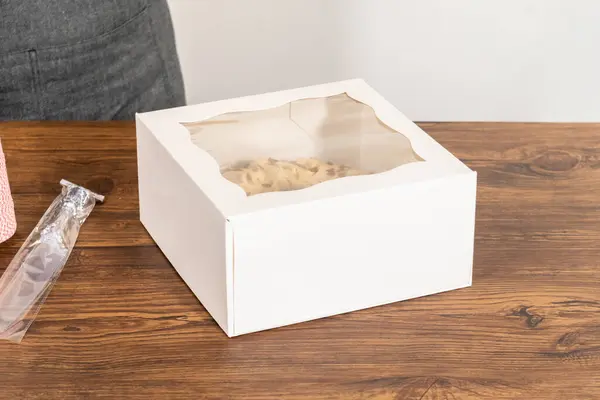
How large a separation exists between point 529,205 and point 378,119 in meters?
A: 0.19

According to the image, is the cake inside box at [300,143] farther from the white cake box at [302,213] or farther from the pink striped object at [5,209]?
the pink striped object at [5,209]

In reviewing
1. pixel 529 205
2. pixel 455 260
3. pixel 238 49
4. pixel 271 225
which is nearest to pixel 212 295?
pixel 271 225

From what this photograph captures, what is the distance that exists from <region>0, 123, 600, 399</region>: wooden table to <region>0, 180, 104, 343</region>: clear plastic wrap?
11 mm

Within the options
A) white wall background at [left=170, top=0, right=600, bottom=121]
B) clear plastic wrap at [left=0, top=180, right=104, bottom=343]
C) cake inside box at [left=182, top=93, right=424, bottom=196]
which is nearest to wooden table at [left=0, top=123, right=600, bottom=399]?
clear plastic wrap at [left=0, top=180, right=104, bottom=343]

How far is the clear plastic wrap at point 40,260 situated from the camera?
798mm

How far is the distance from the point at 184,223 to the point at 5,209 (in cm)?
18

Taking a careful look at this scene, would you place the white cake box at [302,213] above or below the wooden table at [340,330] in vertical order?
above

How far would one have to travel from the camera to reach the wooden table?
2.37ft

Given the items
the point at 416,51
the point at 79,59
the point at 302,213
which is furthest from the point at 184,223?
the point at 416,51

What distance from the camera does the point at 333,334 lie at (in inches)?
30.6

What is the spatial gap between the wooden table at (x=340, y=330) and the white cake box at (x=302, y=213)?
2cm

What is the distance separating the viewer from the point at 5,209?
34.5 inches

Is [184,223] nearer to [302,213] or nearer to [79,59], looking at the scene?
[302,213]

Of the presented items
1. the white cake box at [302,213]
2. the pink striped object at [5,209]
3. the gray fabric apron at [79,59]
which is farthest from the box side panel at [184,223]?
the gray fabric apron at [79,59]
